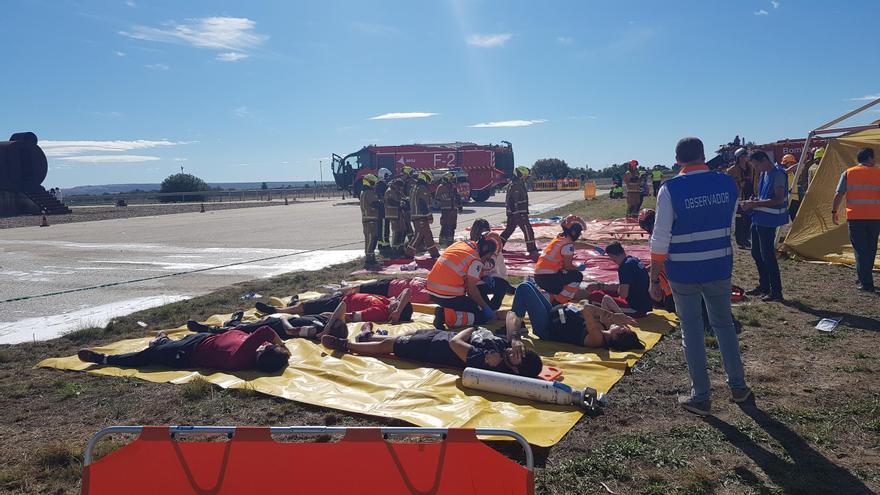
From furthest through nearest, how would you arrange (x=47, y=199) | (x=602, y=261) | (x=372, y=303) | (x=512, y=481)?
(x=47, y=199) < (x=602, y=261) < (x=372, y=303) < (x=512, y=481)

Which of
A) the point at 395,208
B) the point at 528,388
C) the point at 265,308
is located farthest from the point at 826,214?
the point at 265,308

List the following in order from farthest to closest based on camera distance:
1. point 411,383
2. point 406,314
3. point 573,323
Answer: point 406,314 → point 573,323 → point 411,383

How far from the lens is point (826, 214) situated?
35.6 ft

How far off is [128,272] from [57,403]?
775cm

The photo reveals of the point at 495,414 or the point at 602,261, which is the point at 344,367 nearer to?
the point at 495,414

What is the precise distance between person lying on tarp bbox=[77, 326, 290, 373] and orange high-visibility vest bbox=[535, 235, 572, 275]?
3.55 meters

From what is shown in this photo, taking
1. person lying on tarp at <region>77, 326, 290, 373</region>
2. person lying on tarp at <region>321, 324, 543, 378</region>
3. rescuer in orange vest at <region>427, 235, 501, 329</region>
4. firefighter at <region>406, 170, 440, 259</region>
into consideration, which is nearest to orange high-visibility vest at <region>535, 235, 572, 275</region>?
rescuer in orange vest at <region>427, 235, 501, 329</region>

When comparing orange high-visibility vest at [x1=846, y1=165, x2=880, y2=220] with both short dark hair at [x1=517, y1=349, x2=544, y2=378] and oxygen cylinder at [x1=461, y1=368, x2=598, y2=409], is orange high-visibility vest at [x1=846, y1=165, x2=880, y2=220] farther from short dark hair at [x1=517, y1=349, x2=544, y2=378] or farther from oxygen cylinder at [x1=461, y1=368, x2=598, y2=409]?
oxygen cylinder at [x1=461, y1=368, x2=598, y2=409]

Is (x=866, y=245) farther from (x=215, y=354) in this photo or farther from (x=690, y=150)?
(x=215, y=354)

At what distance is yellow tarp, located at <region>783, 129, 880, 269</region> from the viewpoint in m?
10.6

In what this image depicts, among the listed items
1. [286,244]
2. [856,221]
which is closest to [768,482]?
[856,221]

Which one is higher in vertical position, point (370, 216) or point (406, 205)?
point (406, 205)

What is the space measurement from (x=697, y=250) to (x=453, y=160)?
30.3 metres

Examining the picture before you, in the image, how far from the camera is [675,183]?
14.1 ft
